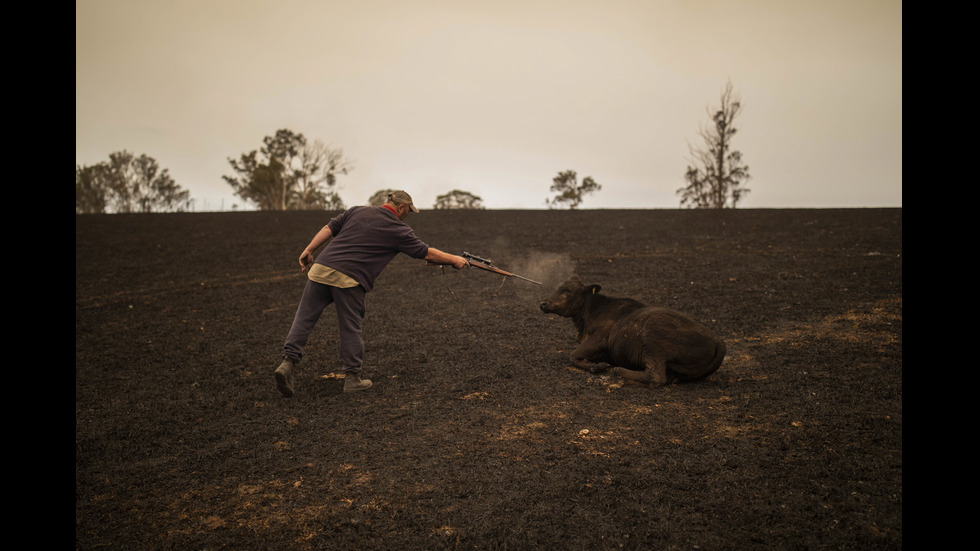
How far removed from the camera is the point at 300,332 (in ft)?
20.3

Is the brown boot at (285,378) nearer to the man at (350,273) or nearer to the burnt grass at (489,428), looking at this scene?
the man at (350,273)

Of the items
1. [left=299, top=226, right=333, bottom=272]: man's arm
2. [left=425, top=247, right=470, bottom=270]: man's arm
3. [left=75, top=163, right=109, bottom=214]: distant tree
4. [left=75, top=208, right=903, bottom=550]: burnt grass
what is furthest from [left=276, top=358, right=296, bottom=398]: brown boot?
[left=75, top=163, right=109, bottom=214]: distant tree

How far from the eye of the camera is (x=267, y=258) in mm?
16922

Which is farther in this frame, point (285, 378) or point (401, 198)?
point (401, 198)

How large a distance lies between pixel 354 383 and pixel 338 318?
2.43 ft

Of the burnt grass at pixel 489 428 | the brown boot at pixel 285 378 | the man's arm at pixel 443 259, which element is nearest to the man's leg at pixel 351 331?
the burnt grass at pixel 489 428

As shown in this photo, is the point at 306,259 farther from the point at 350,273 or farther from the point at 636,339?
the point at 636,339

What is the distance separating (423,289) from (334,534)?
9619 millimetres

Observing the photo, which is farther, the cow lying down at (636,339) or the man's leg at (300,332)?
the cow lying down at (636,339)

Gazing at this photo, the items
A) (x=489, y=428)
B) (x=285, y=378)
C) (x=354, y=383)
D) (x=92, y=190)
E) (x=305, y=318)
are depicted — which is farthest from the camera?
(x=92, y=190)

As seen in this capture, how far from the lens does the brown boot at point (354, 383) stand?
6.42 m

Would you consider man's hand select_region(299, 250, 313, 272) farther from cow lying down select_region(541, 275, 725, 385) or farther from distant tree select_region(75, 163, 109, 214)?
distant tree select_region(75, 163, 109, 214)

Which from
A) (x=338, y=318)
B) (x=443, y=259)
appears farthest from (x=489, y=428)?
(x=338, y=318)

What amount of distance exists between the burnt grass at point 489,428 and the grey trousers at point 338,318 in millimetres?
497
